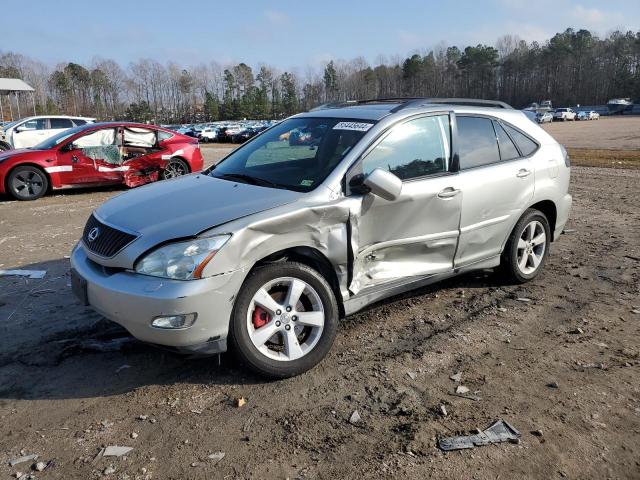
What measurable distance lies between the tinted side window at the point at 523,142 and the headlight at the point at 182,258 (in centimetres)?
317

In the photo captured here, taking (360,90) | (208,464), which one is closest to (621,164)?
(208,464)

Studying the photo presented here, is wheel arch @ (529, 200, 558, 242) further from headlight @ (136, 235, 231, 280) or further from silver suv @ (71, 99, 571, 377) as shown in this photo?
headlight @ (136, 235, 231, 280)

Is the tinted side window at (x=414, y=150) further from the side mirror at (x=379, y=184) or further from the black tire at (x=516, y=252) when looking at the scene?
the black tire at (x=516, y=252)

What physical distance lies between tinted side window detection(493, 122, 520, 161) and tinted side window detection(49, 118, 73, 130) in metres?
17.7

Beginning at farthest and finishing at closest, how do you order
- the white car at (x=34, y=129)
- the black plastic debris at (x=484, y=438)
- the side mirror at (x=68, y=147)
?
the white car at (x=34, y=129), the side mirror at (x=68, y=147), the black plastic debris at (x=484, y=438)

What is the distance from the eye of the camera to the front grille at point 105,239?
3.34 m

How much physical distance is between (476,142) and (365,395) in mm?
2530

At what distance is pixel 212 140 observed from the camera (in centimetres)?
4622

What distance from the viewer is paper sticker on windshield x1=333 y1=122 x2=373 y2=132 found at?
4.07 m

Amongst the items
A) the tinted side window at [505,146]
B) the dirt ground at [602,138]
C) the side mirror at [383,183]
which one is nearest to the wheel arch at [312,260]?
the side mirror at [383,183]

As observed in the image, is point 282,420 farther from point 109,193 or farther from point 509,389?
point 109,193

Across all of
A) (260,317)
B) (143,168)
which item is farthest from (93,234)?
(143,168)

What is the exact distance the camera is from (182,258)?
10.2ft

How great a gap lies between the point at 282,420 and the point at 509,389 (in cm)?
143
